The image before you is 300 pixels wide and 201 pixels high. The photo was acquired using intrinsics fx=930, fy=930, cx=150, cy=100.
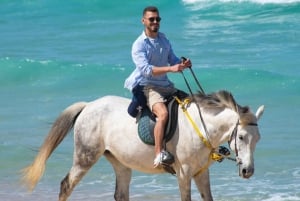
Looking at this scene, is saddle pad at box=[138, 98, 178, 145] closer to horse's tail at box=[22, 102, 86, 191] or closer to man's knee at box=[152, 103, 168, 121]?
man's knee at box=[152, 103, 168, 121]

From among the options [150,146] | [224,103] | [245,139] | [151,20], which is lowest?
[150,146]

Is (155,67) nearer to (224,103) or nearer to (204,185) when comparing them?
(224,103)

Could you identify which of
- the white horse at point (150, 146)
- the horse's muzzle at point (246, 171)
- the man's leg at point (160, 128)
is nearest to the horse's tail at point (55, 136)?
the white horse at point (150, 146)

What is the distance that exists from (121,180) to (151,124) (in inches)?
35.1

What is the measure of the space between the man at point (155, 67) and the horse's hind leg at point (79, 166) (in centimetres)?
88

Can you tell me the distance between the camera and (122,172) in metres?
9.15

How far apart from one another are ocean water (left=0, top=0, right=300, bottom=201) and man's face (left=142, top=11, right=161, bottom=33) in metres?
3.05

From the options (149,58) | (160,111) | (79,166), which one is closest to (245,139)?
(160,111)

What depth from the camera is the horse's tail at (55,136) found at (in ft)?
30.6

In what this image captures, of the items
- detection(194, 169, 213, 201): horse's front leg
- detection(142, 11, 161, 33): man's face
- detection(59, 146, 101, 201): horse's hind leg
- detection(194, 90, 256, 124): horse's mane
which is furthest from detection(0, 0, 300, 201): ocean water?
detection(142, 11, 161, 33): man's face

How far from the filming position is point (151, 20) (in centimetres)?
833

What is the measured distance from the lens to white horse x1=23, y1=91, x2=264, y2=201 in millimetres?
7854

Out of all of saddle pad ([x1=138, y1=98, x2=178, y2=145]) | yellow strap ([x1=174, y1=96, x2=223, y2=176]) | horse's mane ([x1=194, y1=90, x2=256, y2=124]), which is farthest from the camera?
saddle pad ([x1=138, y1=98, x2=178, y2=145])

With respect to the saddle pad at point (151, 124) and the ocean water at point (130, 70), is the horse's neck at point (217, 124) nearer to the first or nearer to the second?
Answer: the saddle pad at point (151, 124)
